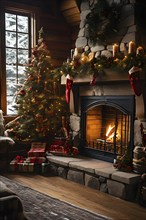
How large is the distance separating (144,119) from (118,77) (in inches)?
26.8

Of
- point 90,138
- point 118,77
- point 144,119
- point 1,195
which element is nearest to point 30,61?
point 90,138

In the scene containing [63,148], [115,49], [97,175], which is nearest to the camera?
[97,175]

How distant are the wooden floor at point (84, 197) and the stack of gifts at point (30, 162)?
190 millimetres

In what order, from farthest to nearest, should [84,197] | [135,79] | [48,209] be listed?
1. [135,79]
2. [84,197]
3. [48,209]

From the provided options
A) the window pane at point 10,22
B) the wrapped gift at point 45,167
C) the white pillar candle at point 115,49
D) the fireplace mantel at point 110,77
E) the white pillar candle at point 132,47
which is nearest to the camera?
the white pillar candle at point 132,47

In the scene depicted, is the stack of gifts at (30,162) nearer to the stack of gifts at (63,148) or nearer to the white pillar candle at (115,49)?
the stack of gifts at (63,148)

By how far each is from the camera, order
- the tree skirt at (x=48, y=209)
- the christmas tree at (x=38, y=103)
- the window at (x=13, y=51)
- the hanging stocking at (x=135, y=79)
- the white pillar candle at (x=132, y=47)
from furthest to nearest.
→ the window at (x=13, y=51) < the christmas tree at (x=38, y=103) < the white pillar candle at (x=132, y=47) < the hanging stocking at (x=135, y=79) < the tree skirt at (x=48, y=209)

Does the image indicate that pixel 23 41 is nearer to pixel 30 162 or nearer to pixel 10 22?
pixel 10 22

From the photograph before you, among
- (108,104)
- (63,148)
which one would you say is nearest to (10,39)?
(63,148)

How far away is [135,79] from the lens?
12.3 ft

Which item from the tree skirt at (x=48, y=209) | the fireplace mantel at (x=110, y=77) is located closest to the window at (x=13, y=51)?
the fireplace mantel at (x=110, y=77)

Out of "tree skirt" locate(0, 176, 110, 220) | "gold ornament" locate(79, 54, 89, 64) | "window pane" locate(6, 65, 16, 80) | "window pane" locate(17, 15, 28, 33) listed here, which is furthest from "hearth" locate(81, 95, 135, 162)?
"window pane" locate(17, 15, 28, 33)

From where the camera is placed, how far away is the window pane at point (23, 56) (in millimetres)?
5891

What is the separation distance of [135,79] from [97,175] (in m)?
1.39
